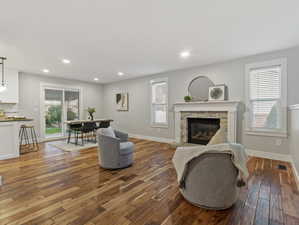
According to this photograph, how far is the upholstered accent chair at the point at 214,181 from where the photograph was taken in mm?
1814

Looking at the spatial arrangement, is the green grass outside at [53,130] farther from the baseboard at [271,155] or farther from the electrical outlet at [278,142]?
the electrical outlet at [278,142]

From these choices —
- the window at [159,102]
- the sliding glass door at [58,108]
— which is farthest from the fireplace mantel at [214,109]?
the sliding glass door at [58,108]

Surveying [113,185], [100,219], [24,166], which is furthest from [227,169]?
[24,166]

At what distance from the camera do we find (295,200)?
2.08m

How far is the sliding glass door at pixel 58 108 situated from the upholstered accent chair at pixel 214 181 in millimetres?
6249

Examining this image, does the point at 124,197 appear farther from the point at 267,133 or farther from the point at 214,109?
the point at 267,133

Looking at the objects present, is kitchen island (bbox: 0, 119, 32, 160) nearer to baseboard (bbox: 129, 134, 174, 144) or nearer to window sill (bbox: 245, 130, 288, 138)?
baseboard (bbox: 129, 134, 174, 144)

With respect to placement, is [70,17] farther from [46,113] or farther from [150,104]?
[46,113]

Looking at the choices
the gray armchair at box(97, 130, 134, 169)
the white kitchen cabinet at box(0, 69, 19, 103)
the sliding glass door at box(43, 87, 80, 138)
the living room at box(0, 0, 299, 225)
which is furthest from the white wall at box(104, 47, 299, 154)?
the white kitchen cabinet at box(0, 69, 19, 103)

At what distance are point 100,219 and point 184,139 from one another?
3.75 metres

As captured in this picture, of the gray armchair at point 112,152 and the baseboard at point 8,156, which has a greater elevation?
the gray armchair at point 112,152

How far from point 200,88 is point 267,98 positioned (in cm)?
173

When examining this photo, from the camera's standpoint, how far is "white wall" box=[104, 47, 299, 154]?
3.55 meters

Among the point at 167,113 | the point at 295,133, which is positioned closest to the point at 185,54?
the point at 167,113
